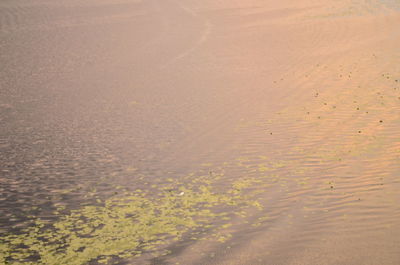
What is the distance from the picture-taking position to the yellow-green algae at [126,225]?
517 centimetres

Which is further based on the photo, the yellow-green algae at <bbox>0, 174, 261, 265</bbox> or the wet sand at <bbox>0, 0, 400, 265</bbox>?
the wet sand at <bbox>0, 0, 400, 265</bbox>

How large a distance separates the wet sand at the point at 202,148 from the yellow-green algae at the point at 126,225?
0.02 meters

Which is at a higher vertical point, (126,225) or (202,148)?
(202,148)

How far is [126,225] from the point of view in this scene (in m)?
5.75

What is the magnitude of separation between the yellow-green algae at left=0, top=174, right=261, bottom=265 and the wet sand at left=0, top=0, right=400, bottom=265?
2 centimetres

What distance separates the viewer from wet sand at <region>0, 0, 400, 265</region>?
5301 millimetres

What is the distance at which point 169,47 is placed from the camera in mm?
16562

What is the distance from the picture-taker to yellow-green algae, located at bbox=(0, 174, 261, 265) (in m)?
5.17

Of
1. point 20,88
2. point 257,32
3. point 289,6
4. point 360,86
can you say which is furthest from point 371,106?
point 289,6

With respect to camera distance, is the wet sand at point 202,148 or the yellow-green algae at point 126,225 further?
the wet sand at point 202,148

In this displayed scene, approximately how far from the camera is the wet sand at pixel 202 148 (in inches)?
209

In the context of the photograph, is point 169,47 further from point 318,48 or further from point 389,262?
point 389,262

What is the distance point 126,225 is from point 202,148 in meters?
2.64

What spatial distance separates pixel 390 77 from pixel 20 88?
7588 mm
